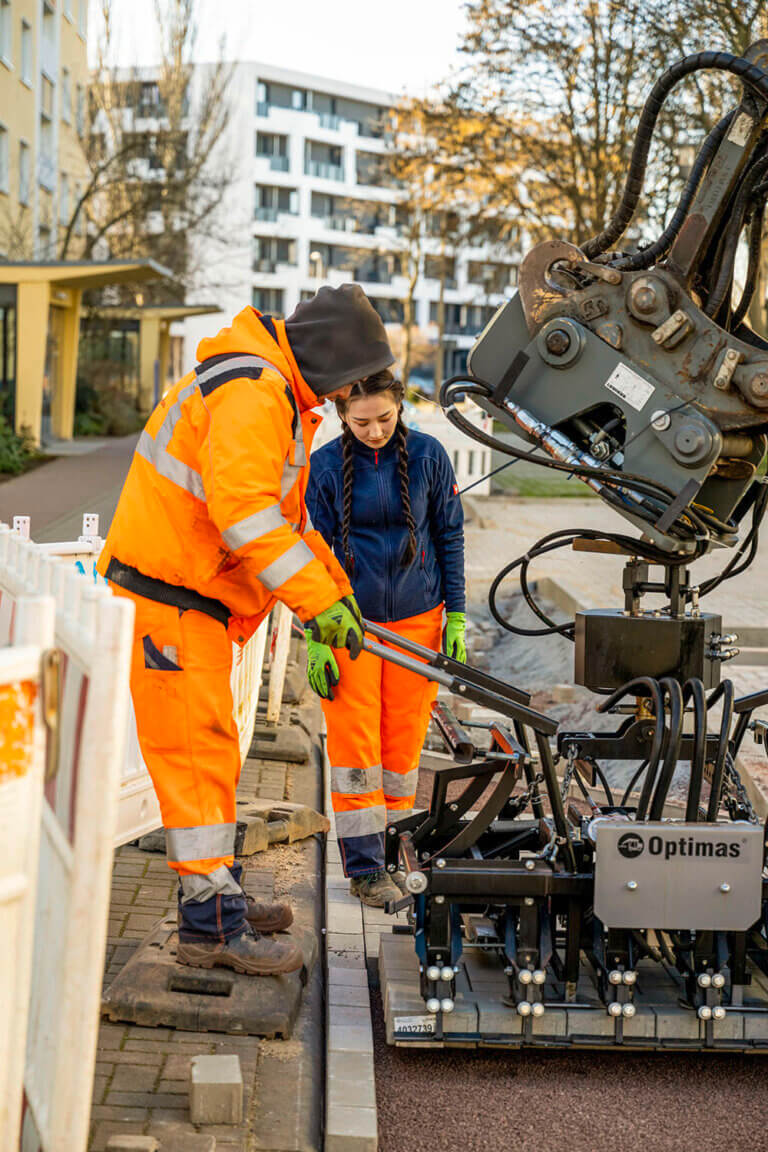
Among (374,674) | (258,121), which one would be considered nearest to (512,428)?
(374,674)

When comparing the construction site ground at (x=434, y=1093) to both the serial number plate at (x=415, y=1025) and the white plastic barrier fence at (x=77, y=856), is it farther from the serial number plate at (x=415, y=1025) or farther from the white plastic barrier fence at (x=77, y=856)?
the white plastic barrier fence at (x=77, y=856)

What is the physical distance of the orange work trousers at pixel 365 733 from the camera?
4590 mm

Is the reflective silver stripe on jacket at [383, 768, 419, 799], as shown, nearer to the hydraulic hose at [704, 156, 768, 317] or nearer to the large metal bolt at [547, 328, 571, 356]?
the large metal bolt at [547, 328, 571, 356]

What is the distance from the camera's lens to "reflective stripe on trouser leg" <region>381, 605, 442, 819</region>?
4676mm

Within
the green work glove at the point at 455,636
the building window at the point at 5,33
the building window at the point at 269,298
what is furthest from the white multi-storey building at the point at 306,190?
the green work glove at the point at 455,636

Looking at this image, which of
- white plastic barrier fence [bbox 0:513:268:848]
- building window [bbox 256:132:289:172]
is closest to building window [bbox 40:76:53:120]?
white plastic barrier fence [bbox 0:513:268:848]

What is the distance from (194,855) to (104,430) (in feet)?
97.3

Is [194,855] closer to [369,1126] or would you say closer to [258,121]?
[369,1126]

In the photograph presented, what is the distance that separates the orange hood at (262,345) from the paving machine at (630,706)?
452 millimetres

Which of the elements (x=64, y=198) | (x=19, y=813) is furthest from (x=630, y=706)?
(x=64, y=198)

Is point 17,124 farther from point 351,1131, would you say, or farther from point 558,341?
point 351,1131

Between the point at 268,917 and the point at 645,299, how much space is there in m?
2.11

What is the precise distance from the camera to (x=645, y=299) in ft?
11.7

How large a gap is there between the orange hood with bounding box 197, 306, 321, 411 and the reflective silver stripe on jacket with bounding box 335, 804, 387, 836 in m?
1.57
